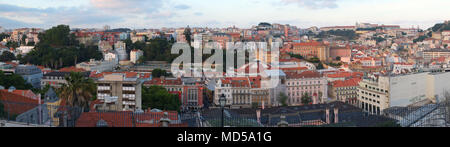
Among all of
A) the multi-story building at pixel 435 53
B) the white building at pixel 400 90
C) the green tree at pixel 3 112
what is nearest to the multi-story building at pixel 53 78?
the white building at pixel 400 90

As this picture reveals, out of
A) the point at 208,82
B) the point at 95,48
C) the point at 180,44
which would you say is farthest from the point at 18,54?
the point at 208,82

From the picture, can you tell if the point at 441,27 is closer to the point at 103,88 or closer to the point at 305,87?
the point at 305,87

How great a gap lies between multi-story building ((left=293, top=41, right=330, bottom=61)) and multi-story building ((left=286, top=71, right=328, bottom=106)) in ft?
51.3

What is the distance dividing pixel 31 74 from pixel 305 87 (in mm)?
14210

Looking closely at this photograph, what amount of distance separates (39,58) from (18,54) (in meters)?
2.52

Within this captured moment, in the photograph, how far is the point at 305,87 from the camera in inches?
810

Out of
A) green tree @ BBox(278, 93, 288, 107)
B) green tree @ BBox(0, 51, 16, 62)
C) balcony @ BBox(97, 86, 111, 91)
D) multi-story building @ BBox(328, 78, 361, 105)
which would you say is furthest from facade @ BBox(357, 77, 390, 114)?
green tree @ BBox(0, 51, 16, 62)

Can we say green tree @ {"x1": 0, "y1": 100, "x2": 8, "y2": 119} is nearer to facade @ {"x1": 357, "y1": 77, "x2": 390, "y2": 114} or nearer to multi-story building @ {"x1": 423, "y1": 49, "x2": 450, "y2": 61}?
facade @ {"x1": 357, "y1": 77, "x2": 390, "y2": 114}

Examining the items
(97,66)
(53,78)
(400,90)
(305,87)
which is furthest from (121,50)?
(400,90)

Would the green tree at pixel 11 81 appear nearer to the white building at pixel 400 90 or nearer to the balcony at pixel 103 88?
the balcony at pixel 103 88

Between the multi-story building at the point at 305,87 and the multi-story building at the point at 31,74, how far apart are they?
1309 cm
